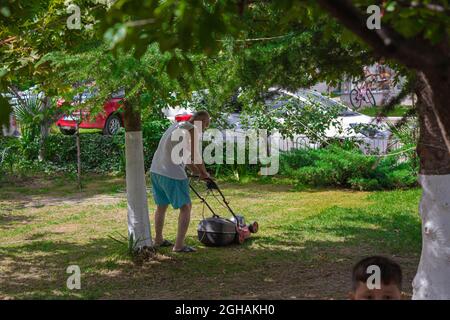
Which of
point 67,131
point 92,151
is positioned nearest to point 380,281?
point 92,151

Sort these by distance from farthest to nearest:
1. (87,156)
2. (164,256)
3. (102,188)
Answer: (87,156), (102,188), (164,256)

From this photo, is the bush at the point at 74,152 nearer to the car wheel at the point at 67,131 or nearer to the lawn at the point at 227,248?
the lawn at the point at 227,248

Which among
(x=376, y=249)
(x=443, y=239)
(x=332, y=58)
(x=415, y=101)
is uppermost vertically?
(x=332, y=58)

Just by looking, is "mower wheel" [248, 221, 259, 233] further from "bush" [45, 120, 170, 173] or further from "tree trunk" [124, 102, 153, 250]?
"bush" [45, 120, 170, 173]

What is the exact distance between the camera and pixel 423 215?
5480 millimetres

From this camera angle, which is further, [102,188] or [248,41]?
[102,188]

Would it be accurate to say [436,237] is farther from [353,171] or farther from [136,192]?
[353,171]

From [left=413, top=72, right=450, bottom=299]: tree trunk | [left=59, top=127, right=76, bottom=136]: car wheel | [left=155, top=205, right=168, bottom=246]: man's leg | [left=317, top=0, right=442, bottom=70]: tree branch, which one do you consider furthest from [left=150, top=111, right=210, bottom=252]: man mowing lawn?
[left=59, top=127, right=76, bottom=136]: car wheel

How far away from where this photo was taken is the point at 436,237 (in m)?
5.36

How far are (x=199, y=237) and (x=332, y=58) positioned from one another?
11.8ft

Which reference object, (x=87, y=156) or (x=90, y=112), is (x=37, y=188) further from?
(x=90, y=112)

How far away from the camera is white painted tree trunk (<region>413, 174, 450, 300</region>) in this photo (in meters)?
5.32

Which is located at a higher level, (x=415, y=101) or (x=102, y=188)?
(x=415, y=101)

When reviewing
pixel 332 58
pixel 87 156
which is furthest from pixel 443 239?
pixel 87 156
